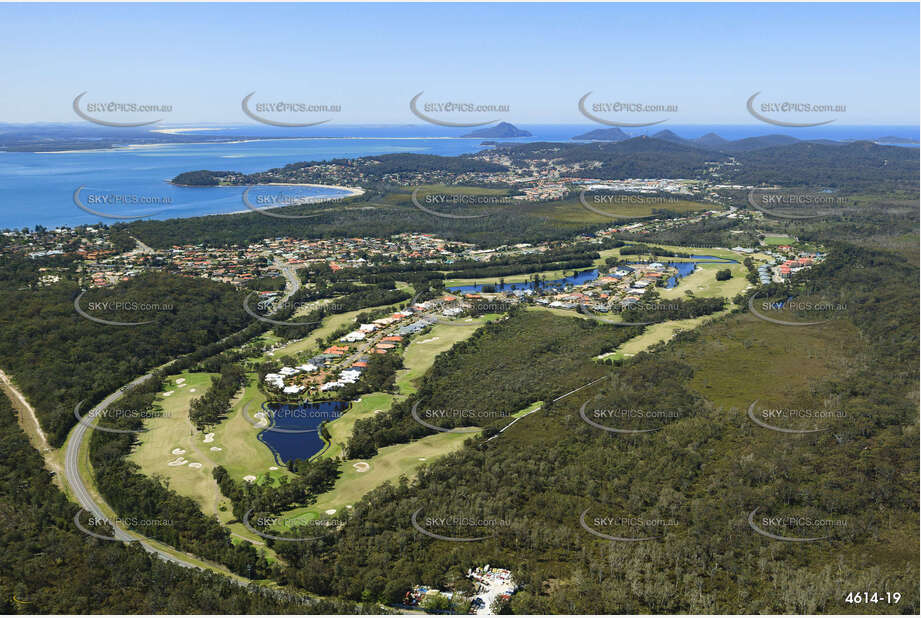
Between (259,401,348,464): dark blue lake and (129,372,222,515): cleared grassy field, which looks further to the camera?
(259,401,348,464): dark blue lake

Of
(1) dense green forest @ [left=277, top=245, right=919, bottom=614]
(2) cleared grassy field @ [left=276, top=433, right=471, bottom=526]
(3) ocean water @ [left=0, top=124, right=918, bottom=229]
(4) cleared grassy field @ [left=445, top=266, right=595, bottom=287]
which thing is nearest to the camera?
(1) dense green forest @ [left=277, top=245, right=919, bottom=614]

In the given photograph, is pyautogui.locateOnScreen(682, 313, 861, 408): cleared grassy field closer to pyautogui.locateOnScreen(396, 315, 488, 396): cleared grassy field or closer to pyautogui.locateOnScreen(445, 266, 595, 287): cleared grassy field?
pyautogui.locateOnScreen(396, 315, 488, 396): cleared grassy field

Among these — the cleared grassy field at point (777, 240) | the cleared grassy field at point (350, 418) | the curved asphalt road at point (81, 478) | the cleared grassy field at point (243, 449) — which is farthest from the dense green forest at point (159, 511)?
the cleared grassy field at point (777, 240)

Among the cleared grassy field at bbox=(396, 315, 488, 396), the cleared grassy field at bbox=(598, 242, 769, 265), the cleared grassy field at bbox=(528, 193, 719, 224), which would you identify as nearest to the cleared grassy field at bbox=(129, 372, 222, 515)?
the cleared grassy field at bbox=(396, 315, 488, 396)

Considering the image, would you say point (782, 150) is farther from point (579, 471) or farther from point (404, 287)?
point (579, 471)

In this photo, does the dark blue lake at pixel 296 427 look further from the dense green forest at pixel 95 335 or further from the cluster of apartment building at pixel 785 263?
the cluster of apartment building at pixel 785 263

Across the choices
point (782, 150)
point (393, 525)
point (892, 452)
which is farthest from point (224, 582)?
point (782, 150)

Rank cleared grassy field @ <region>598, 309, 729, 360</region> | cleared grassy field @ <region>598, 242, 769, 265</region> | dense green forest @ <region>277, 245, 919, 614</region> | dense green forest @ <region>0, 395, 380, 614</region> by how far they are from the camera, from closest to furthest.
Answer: dense green forest @ <region>0, 395, 380, 614</region>, dense green forest @ <region>277, 245, 919, 614</region>, cleared grassy field @ <region>598, 309, 729, 360</region>, cleared grassy field @ <region>598, 242, 769, 265</region>
